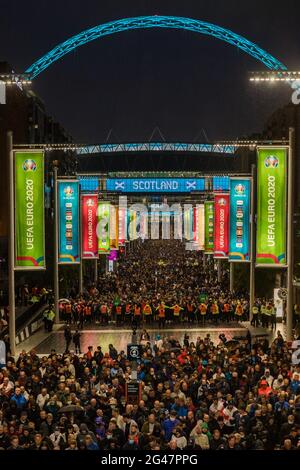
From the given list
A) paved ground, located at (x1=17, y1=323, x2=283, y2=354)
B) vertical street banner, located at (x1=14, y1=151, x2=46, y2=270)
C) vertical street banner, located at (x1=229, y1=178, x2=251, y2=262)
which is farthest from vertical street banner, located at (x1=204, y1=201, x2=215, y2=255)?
vertical street banner, located at (x1=14, y1=151, x2=46, y2=270)

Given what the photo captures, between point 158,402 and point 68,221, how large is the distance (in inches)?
826

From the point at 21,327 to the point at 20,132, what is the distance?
30310 millimetres

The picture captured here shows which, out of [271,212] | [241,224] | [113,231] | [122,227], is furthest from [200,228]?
[271,212]

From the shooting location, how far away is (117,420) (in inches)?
647

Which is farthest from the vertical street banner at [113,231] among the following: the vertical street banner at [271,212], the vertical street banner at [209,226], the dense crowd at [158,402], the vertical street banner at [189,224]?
the dense crowd at [158,402]

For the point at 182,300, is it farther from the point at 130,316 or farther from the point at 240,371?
the point at 240,371

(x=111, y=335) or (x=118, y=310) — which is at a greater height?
(x=118, y=310)

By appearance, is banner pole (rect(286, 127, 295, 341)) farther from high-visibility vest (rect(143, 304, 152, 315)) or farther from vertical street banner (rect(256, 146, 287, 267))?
high-visibility vest (rect(143, 304, 152, 315))

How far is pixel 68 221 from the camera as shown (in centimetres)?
3759

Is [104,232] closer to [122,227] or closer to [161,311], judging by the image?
[161,311]

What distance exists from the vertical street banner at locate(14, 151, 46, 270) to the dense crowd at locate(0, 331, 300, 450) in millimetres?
5339

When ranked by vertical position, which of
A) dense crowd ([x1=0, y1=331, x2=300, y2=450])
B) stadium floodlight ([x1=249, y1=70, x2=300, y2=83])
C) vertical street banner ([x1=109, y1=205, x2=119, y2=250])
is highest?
stadium floodlight ([x1=249, y1=70, x2=300, y2=83])

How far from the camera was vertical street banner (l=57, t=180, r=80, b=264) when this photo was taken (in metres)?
37.1
